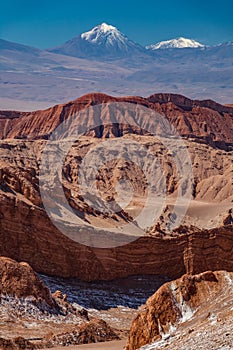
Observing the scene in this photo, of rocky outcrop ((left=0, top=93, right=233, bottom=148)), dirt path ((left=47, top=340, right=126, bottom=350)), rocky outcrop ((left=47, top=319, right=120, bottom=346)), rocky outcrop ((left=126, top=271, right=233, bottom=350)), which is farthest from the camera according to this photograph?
rocky outcrop ((left=0, top=93, right=233, bottom=148))

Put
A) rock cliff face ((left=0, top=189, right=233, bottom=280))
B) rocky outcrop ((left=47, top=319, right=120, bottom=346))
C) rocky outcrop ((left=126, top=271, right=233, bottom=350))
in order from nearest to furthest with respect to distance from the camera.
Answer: rocky outcrop ((left=126, top=271, right=233, bottom=350)), rocky outcrop ((left=47, top=319, right=120, bottom=346)), rock cliff face ((left=0, top=189, right=233, bottom=280))

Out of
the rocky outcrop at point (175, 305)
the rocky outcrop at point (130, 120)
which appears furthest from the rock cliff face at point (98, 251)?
the rocky outcrop at point (130, 120)

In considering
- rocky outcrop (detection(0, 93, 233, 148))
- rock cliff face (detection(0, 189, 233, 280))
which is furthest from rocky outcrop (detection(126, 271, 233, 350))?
rocky outcrop (detection(0, 93, 233, 148))

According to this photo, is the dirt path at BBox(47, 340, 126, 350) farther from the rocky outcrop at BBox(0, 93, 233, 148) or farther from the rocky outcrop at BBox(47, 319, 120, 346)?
the rocky outcrop at BBox(0, 93, 233, 148)

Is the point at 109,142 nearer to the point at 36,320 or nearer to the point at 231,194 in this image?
the point at 231,194

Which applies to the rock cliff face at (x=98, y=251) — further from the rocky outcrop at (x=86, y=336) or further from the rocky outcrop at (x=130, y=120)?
the rocky outcrop at (x=130, y=120)

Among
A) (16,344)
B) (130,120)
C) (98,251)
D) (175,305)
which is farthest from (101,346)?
(130,120)
